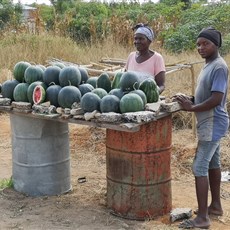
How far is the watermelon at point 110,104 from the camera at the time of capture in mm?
4121

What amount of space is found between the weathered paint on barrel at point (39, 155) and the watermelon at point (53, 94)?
394mm

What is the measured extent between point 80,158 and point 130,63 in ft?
7.36

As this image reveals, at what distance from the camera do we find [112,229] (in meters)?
4.28

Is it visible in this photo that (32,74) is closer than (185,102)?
No

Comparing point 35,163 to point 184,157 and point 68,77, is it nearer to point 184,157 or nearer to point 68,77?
point 68,77

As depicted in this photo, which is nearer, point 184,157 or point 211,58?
point 211,58

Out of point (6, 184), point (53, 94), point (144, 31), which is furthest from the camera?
point (6, 184)

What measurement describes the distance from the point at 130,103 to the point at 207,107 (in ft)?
2.15

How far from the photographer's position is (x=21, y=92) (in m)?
4.77

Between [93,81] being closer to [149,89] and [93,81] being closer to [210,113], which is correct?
[149,89]

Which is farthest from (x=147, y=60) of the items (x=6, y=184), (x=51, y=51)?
(x=51, y=51)

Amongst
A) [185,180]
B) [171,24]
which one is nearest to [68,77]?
[185,180]

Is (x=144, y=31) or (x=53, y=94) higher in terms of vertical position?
(x=144, y=31)

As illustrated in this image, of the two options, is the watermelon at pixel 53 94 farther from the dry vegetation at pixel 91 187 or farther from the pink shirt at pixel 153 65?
the dry vegetation at pixel 91 187
